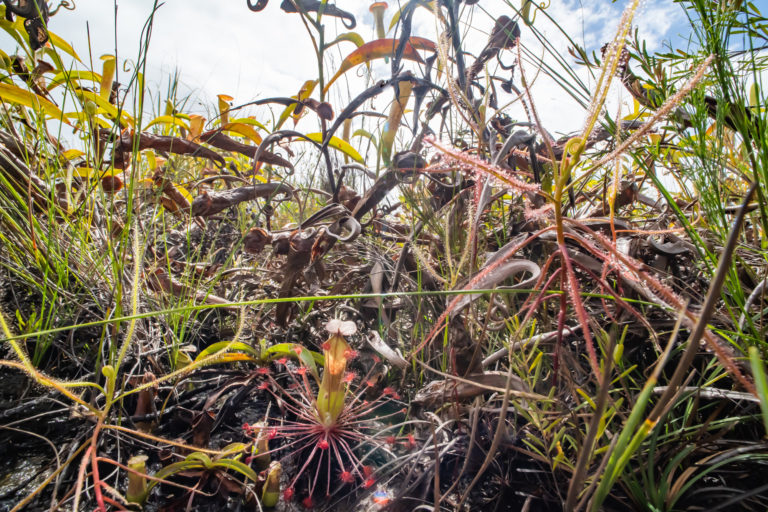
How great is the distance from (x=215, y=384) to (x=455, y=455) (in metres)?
0.57

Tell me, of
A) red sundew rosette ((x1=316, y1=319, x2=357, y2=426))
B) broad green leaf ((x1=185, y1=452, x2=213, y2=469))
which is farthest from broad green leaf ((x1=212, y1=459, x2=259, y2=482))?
red sundew rosette ((x1=316, y1=319, x2=357, y2=426))

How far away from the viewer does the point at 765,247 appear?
2.18 feet

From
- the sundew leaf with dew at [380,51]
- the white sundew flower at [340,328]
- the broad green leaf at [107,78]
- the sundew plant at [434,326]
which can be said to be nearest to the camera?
the sundew plant at [434,326]

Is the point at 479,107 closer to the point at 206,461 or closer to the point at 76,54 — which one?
the point at 206,461

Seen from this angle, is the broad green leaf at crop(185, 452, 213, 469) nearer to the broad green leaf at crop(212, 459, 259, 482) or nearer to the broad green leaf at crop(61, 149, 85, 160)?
the broad green leaf at crop(212, 459, 259, 482)

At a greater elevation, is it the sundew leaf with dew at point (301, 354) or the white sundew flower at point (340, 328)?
the white sundew flower at point (340, 328)

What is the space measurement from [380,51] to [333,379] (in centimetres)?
94

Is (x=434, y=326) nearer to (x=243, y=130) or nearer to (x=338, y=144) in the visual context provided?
(x=338, y=144)

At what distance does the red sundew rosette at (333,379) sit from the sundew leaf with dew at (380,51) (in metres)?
0.78

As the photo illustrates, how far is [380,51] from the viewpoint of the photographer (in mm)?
1110

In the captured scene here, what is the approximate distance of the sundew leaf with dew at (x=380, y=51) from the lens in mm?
1086

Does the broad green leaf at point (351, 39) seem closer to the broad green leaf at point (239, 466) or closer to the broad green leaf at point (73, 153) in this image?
the broad green leaf at point (73, 153)

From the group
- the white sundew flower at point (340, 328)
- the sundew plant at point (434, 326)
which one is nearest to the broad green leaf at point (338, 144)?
the sundew plant at point (434, 326)

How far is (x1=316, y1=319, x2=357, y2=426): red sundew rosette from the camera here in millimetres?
715
